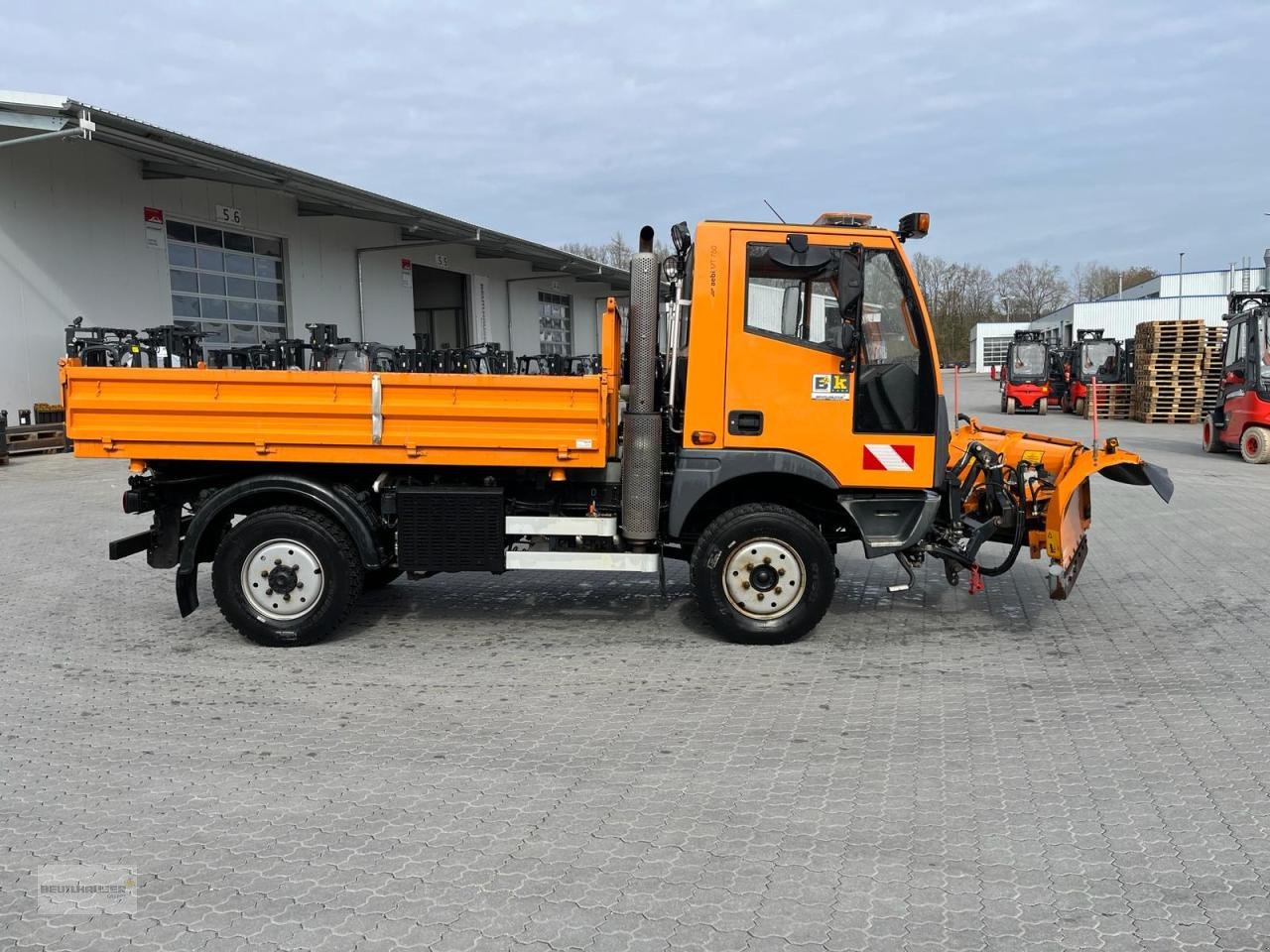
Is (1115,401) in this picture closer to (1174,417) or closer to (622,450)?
(1174,417)

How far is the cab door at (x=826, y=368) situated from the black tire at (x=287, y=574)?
97.6 inches

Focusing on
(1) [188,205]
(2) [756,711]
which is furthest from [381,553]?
(1) [188,205]

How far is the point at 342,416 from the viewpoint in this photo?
5816mm

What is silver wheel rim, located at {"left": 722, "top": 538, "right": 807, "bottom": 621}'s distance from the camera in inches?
235

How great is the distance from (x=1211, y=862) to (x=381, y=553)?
451 cm

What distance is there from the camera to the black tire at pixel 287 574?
600 centimetres

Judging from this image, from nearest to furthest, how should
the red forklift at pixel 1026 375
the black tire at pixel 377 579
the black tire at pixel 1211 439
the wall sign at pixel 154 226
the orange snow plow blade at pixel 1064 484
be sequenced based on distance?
the orange snow plow blade at pixel 1064 484
the black tire at pixel 377 579
the black tire at pixel 1211 439
the wall sign at pixel 154 226
the red forklift at pixel 1026 375

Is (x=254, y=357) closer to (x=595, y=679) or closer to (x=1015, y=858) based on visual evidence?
(x=595, y=679)

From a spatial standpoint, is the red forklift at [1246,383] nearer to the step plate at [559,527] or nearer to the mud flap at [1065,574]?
the mud flap at [1065,574]

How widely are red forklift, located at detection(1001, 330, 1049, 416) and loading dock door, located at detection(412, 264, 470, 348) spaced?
17.9m

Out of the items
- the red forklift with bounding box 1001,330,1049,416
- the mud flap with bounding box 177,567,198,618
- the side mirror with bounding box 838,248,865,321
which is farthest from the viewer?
the red forklift with bounding box 1001,330,1049,416

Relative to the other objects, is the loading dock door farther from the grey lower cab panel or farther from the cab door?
the cab door

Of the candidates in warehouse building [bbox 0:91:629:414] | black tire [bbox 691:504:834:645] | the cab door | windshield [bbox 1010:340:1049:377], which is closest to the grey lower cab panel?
black tire [bbox 691:504:834:645]

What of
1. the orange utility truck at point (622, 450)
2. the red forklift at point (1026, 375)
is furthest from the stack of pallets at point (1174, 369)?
the orange utility truck at point (622, 450)
